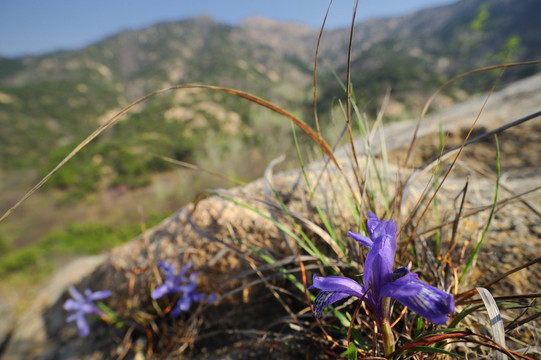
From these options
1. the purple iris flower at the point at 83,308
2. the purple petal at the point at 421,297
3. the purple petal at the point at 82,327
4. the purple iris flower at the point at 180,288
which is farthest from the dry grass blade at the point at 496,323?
the purple petal at the point at 82,327

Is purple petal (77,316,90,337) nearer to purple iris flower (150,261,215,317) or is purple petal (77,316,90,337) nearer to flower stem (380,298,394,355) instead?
purple iris flower (150,261,215,317)

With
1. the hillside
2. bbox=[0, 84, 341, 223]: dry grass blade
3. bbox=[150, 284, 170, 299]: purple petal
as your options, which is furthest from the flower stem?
bbox=[150, 284, 170, 299]: purple petal

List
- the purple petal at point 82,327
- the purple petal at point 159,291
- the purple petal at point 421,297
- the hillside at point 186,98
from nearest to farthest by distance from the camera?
1. the purple petal at point 421,297
2. the purple petal at point 159,291
3. the purple petal at point 82,327
4. the hillside at point 186,98

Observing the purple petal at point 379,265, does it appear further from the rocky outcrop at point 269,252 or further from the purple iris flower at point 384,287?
the rocky outcrop at point 269,252

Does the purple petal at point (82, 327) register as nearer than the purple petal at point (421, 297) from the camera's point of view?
No

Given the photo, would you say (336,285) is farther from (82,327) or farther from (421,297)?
(82,327)
